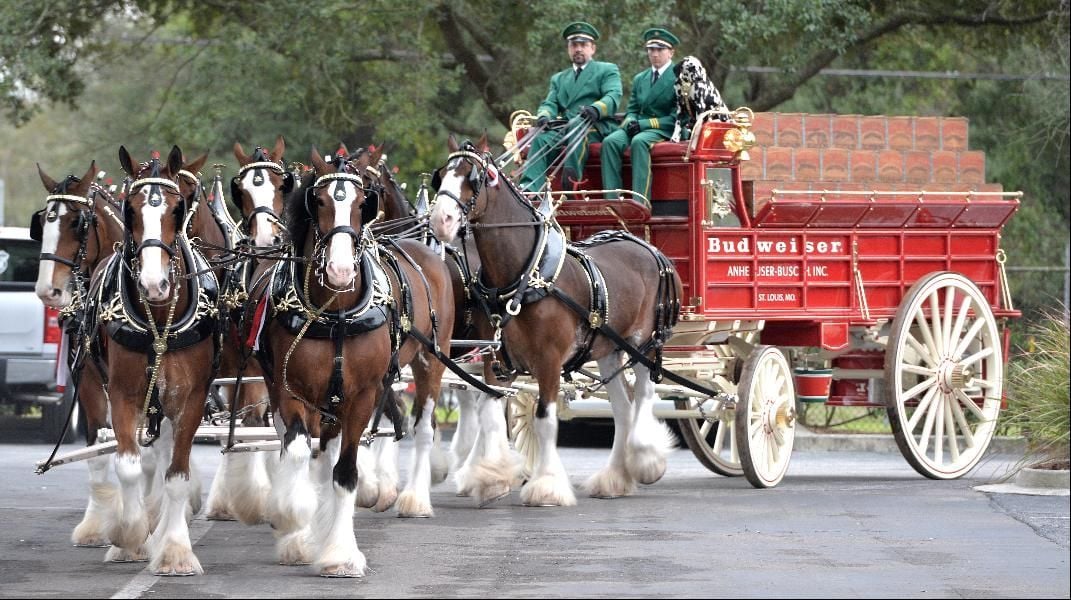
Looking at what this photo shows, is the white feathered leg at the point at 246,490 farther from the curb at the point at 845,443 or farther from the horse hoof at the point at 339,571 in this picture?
the curb at the point at 845,443

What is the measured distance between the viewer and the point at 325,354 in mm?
9383

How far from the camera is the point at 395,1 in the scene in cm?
1997

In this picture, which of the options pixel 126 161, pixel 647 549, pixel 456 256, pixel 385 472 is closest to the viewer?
pixel 126 161

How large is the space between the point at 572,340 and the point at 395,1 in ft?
26.4

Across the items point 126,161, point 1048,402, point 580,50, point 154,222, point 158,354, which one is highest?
point 580,50

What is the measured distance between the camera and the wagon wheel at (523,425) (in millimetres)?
14984

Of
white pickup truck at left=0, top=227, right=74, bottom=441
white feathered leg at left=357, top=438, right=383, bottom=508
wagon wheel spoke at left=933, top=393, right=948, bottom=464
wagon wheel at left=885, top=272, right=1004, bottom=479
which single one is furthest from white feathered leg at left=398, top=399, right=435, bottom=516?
white pickup truck at left=0, top=227, right=74, bottom=441

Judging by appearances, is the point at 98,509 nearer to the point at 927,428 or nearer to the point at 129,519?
the point at 129,519

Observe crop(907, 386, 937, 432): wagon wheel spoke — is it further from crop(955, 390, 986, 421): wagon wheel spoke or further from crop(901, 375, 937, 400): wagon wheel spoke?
crop(955, 390, 986, 421): wagon wheel spoke

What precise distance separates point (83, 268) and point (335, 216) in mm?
2166

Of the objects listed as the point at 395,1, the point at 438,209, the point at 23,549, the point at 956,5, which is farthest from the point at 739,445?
the point at 956,5

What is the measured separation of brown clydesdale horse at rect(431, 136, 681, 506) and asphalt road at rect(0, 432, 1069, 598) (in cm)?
28

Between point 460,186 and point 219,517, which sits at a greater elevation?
point 460,186

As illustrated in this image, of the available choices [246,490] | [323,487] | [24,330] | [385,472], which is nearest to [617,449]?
[385,472]
